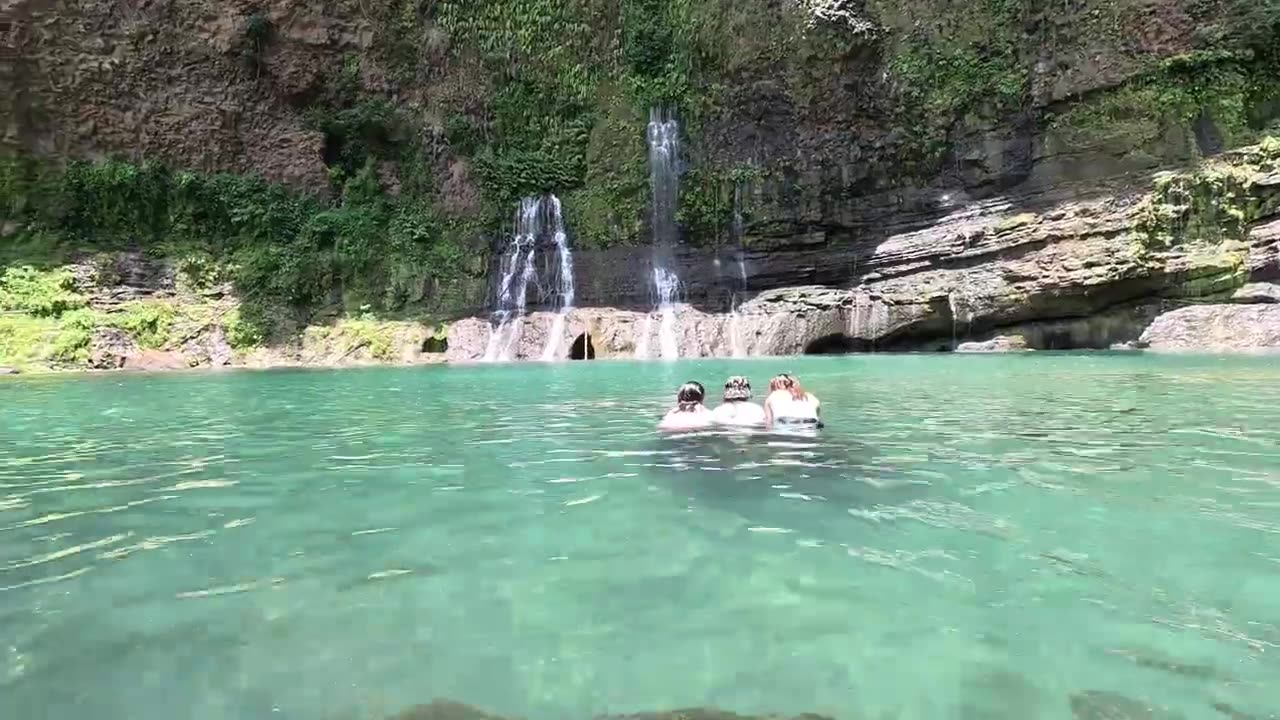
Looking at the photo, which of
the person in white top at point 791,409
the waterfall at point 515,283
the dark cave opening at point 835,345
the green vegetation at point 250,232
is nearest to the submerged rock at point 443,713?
the person in white top at point 791,409

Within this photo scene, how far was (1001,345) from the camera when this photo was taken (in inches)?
938

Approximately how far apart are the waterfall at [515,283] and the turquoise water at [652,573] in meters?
19.2

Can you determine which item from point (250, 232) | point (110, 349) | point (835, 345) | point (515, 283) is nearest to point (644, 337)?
point (515, 283)

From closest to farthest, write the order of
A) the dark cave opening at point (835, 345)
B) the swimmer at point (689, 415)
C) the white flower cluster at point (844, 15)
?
the swimmer at point (689, 415)
the dark cave opening at point (835, 345)
the white flower cluster at point (844, 15)

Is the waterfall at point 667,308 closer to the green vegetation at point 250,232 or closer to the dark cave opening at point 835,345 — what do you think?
the dark cave opening at point 835,345

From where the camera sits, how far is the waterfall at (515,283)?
88.9ft

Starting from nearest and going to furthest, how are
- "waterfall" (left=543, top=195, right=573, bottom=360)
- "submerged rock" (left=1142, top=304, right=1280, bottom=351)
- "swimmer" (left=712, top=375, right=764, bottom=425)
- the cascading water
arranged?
"swimmer" (left=712, top=375, right=764, bottom=425), "submerged rock" (left=1142, top=304, right=1280, bottom=351), "waterfall" (left=543, top=195, right=573, bottom=360), the cascading water

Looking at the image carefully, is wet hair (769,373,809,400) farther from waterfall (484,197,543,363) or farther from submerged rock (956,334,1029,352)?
waterfall (484,197,543,363)

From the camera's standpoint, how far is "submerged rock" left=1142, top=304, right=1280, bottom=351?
65.1ft

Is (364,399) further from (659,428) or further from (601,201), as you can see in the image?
(601,201)

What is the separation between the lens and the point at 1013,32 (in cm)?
2647

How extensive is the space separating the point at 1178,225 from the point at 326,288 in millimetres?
26842

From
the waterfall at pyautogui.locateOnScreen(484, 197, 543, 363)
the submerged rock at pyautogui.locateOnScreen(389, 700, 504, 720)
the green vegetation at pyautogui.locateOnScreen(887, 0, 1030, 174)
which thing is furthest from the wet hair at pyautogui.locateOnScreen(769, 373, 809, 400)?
the green vegetation at pyautogui.locateOnScreen(887, 0, 1030, 174)

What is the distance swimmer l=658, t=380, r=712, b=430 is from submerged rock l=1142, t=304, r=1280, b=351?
17.8 metres
